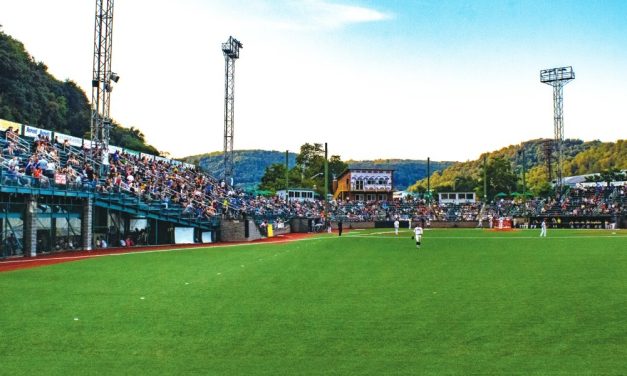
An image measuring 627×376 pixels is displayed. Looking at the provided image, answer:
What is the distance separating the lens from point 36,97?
76.1 metres

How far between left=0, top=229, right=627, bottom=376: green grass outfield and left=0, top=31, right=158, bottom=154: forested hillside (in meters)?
49.0

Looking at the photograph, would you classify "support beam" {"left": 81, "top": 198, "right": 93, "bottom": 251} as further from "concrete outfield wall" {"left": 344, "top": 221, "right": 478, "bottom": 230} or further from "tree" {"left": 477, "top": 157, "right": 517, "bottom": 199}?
"tree" {"left": 477, "top": 157, "right": 517, "bottom": 199}

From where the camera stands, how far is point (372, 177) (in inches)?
4190

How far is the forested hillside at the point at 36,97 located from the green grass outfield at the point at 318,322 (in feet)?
161

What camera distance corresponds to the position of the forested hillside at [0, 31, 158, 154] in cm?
7025

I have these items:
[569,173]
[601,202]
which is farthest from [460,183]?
[601,202]

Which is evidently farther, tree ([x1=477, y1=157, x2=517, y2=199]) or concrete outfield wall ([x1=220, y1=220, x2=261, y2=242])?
tree ([x1=477, y1=157, x2=517, y2=199])

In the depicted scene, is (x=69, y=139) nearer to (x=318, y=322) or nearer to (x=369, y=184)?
(x=318, y=322)

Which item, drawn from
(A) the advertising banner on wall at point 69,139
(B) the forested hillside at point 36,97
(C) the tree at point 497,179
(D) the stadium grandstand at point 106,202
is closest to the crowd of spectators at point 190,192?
(D) the stadium grandstand at point 106,202

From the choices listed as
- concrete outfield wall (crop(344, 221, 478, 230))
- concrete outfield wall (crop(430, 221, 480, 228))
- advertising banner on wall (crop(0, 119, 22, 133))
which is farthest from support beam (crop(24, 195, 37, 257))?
concrete outfield wall (crop(430, 221, 480, 228))

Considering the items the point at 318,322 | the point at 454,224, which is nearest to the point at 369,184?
the point at 454,224

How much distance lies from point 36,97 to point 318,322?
256 ft

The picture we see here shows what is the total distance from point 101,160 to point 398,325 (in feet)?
98.5

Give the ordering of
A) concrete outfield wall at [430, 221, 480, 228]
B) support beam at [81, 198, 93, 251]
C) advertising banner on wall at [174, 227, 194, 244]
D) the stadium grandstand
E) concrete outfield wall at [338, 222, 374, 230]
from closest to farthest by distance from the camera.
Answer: the stadium grandstand, support beam at [81, 198, 93, 251], advertising banner on wall at [174, 227, 194, 244], concrete outfield wall at [338, 222, 374, 230], concrete outfield wall at [430, 221, 480, 228]
